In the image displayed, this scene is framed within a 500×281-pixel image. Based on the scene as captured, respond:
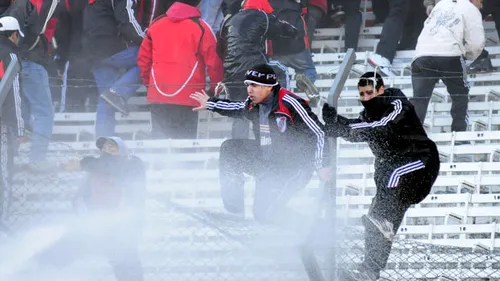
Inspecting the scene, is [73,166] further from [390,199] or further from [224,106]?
[390,199]

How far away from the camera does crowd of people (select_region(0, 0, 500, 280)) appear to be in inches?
375

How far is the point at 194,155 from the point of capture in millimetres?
11422

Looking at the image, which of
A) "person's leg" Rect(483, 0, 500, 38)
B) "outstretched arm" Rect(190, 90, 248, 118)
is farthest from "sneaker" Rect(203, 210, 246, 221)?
"person's leg" Rect(483, 0, 500, 38)

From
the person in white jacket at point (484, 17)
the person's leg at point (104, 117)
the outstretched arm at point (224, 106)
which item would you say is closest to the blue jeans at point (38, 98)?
the person's leg at point (104, 117)

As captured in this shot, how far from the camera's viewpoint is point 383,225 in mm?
9484

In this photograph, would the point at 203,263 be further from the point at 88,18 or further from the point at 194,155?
the point at 88,18

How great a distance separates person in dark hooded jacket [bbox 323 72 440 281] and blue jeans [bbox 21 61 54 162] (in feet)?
10.5

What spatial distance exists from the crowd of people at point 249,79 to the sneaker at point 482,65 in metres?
0.01

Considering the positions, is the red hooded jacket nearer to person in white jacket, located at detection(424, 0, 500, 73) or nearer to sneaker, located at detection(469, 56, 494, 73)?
person in white jacket, located at detection(424, 0, 500, 73)

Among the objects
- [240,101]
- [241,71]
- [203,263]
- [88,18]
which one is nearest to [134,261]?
[203,263]

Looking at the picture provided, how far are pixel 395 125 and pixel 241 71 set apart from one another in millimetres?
2623

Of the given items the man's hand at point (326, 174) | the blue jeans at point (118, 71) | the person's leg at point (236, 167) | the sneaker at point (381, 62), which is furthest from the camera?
the sneaker at point (381, 62)

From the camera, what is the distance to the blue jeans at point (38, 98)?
11.6 m

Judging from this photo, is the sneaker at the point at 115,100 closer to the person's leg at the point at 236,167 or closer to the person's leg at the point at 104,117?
the person's leg at the point at 104,117
